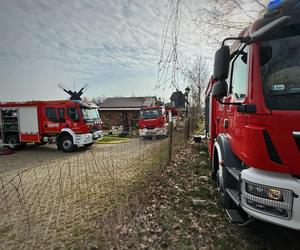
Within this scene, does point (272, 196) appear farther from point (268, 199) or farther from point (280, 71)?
point (280, 71)

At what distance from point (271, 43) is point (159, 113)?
16.7 m

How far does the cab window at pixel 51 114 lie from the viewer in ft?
46.0

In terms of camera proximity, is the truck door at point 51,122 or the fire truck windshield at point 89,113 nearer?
the fire truck windshield at point 89,113

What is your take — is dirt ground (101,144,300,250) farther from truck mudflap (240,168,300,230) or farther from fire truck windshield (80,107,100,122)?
fire truck windshield (80,107,100,122)

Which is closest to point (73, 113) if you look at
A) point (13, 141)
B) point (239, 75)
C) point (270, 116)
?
point (13, 141)

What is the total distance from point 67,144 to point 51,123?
64.6 inches

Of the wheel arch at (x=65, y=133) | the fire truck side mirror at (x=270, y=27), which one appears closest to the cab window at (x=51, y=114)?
the wheel arch at (x=65, y=133)

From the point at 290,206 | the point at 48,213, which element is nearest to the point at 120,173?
the point at 48,213

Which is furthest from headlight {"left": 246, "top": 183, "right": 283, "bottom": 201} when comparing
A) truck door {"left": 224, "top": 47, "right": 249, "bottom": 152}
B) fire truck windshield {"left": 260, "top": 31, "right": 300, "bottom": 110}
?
fire truck windshield {"left": 260, "top": 31, "right": 300, "bottom": 110}

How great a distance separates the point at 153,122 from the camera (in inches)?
750

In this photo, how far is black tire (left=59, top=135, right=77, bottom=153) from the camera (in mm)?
13812

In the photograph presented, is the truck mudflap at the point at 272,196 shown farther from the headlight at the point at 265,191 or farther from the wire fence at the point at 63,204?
the wire fence at the point at 63,204

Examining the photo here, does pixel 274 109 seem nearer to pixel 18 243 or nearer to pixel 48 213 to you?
pixel 18 243

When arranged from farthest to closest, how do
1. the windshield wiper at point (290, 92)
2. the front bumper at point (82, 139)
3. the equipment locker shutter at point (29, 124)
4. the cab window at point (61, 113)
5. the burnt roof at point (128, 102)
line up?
the burnt roof at point (128, 102)
the equipment locker shutter at point (29, 124)
the cab window at point (61, 113)
the front bumper at point (82, 139)
the windshield wiper at point (290, 92)
